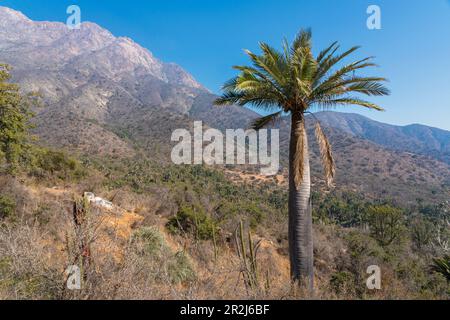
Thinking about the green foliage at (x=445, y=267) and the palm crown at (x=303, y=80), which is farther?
the green foliage at (x=445, y=267)

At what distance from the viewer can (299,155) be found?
25.0 feet

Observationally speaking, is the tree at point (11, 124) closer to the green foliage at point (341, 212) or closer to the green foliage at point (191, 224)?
the green foliage at point (191, 224)

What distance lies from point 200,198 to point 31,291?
1563 centimetres

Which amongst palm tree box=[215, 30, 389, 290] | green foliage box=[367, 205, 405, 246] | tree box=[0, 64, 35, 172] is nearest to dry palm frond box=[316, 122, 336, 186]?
palm tree box=[215, 30, 389, 290]

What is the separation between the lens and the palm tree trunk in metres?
7.29

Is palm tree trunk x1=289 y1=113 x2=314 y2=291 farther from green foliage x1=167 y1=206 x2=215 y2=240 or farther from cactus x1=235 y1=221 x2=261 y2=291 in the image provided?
green foliage x1=167 y1=206 x2=215 y2=240

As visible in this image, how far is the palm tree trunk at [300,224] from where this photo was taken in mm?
7289

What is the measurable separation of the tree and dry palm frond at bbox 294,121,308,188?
11.7 meters

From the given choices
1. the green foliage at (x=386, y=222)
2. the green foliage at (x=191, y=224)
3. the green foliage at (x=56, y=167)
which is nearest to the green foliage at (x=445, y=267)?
the green foliage at (x=191, y=224)

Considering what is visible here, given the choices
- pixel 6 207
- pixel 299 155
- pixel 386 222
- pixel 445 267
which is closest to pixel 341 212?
pixel 386 222

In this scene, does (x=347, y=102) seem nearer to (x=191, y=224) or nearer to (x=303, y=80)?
(x=303, y=80)

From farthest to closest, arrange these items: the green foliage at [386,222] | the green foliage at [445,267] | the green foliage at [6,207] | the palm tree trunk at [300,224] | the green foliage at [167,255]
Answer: the green foliage at [386,222]
the green foliage at [445,267]
the green foliage at [6,207]
the palm tree trunk at [300,224]
the green foliage at [167,255]
